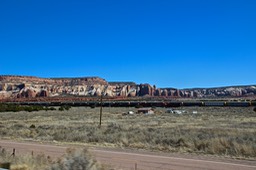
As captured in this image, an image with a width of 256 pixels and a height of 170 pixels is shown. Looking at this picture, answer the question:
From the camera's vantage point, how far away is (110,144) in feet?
65.1

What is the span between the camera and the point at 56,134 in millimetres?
23781

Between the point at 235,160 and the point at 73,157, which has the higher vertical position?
the point at 73,157

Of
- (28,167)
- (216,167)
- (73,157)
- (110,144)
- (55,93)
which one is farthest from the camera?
(55,93)

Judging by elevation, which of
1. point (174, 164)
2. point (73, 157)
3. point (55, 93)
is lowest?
point (174, 164)

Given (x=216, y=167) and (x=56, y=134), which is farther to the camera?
(x=56, y=134)

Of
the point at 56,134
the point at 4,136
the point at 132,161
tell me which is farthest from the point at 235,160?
the point at 4,136

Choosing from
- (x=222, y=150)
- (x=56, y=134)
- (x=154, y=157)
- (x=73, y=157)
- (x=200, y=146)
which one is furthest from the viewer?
(x=56, y=134)

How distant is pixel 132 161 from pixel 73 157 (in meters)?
6.19

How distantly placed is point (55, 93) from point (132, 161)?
177 meters

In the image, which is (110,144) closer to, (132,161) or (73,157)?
(132,161)

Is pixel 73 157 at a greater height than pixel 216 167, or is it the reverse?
pixel 73 157

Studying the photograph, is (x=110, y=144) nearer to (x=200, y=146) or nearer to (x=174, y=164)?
(x=200, y=146)

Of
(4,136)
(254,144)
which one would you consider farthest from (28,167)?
(4,136)

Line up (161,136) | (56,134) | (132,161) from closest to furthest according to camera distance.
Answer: (132,161), (161,136), (56,134)
